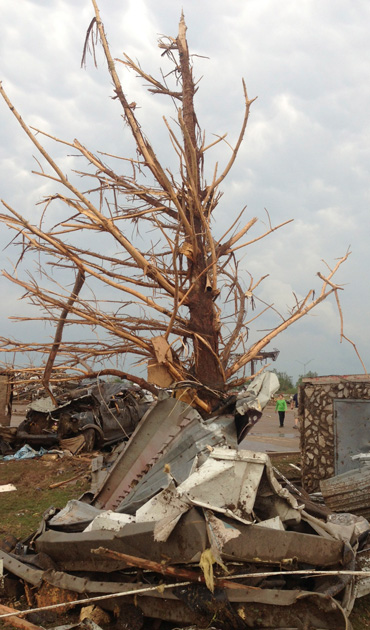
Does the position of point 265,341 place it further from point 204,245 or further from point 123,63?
point 123,63

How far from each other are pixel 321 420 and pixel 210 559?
5.60 metres

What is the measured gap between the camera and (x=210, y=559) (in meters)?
3.43

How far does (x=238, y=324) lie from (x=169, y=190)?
6.45 feet

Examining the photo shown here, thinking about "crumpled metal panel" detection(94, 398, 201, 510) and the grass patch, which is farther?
the grass patch

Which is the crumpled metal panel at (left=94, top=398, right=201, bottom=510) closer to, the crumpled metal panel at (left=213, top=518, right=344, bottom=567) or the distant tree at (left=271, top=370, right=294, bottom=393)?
the crumpled metal panel at (left=213, top=518, right=344, bottom=567)

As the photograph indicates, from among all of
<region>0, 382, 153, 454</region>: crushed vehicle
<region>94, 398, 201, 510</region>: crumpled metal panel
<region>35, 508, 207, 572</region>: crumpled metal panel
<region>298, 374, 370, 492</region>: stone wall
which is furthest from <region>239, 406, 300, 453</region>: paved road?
<region>35, 508, 207, 572</region>: crumpled metal panel

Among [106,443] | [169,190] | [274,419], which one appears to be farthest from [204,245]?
[274,419]

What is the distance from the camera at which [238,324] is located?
6.78m

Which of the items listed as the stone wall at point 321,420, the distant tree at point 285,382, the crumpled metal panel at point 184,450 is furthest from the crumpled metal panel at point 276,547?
the distant tree at point 285,382

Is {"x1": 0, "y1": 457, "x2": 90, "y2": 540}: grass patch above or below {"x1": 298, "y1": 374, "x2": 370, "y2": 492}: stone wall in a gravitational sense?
below

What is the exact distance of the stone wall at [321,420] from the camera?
332 inches

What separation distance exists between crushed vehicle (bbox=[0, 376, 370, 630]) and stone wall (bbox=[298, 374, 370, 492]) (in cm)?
420

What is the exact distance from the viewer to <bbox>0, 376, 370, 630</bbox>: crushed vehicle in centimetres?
353

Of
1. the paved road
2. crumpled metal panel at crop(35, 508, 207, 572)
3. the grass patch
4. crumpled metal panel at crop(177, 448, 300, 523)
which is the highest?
crumpled metal panel at crop(177, 448, 300, 523)
